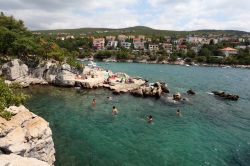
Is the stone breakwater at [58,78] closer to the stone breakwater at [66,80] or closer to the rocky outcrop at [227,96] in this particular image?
the stone breakwater at [66,80]

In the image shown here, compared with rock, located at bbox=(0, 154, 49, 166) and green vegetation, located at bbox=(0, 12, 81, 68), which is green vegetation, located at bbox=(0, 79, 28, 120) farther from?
green vegetation, located at bbox=(0, 12, 81, 68)

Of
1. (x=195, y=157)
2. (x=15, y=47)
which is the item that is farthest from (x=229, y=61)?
(x=195, y=157)

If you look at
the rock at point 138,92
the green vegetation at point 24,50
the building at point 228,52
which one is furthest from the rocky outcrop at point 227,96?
the building at point 228,52

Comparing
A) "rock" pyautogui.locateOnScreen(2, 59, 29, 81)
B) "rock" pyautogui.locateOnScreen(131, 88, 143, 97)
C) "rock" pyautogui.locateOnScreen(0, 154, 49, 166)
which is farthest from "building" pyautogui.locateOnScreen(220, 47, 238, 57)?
"rock" pyautogui.locateOnScreen(0, 154, 49, 166)

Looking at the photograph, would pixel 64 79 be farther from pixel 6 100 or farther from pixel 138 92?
pixel 6 100

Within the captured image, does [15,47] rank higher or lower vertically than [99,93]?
higher

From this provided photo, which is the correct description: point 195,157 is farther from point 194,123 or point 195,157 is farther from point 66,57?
point 66,57
